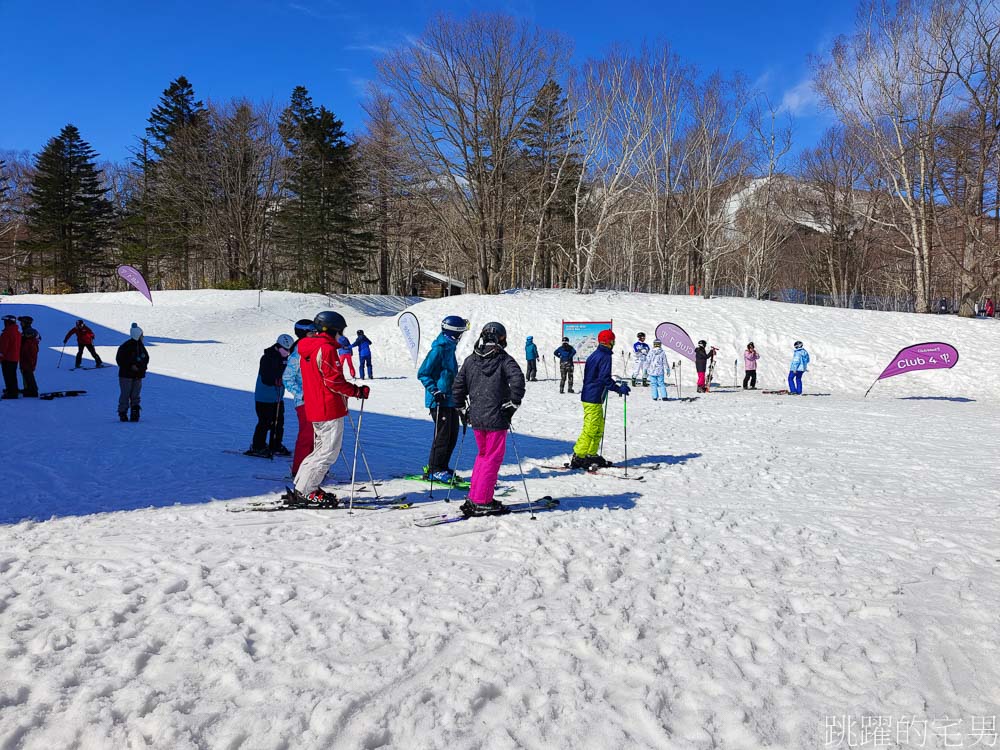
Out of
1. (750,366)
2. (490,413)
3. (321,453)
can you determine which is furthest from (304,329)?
(750,366)

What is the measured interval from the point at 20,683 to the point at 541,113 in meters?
36.8

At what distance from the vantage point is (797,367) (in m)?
17.9

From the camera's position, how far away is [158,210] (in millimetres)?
43344

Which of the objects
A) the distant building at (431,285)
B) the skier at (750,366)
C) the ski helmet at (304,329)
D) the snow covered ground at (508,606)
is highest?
the distant building at (431,285)

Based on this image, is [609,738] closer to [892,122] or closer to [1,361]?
[1,361]

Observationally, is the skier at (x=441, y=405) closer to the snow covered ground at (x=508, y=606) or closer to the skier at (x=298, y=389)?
the snow covered ground at (x=508, y=606)

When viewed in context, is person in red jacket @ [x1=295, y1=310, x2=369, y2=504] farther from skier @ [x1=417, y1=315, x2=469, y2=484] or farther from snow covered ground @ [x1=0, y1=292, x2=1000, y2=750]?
skier @ [x1=417, y1=315, x2=469, y2=484]

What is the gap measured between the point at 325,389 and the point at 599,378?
3.69 meters

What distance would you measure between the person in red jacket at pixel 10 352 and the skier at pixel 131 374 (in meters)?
4.02

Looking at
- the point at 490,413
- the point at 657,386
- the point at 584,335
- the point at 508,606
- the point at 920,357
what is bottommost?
the point at 508,606

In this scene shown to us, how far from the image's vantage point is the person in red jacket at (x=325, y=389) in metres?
5.32

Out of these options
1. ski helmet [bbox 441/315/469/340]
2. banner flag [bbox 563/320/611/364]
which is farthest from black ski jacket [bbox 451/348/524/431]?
banner flag [bbox 563/320/611/364]

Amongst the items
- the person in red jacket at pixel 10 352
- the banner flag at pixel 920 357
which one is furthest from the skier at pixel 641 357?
the person in red jacket at pixel 10 352

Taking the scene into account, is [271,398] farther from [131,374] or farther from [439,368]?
[131,374]
